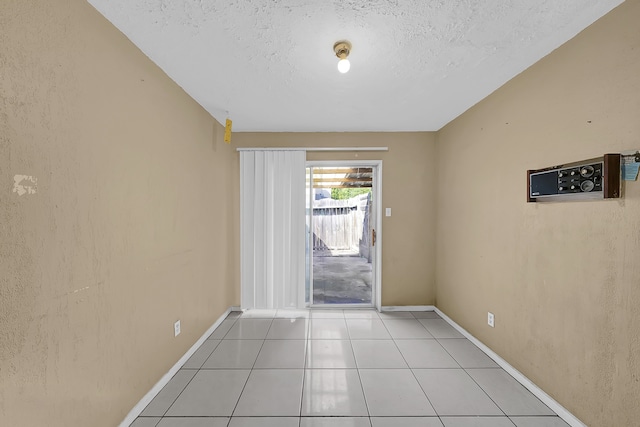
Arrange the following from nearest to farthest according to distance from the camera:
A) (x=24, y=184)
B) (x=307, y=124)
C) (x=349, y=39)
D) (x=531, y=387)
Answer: (x=24, y=184)
(x=349, y=39)
(x=531, y=387)
(x=307, y=124)

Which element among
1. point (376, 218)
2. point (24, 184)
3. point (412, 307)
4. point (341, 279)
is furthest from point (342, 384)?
point (341, 279)

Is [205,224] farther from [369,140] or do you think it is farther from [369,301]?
[369,301]

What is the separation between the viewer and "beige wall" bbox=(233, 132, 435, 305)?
348 centimetres

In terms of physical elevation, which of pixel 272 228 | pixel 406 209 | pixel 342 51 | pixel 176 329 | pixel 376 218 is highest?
pixel 342 51

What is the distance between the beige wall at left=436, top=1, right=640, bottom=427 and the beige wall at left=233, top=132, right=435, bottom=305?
0.81m

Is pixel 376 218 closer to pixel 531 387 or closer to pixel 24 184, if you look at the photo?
pixel 531 387

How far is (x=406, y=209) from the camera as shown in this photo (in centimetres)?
350

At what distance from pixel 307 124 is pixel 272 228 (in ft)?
4.45

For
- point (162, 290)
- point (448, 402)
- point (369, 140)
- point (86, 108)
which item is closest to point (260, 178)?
point (369, 140)

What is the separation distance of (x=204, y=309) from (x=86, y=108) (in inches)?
81.6

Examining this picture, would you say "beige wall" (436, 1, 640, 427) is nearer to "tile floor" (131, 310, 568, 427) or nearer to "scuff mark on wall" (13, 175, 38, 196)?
"tile floor" (131, 310, 568, 427)

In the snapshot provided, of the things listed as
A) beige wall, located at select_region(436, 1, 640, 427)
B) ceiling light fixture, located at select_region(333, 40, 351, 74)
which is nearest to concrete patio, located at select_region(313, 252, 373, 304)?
beige wall, located at select_region(436, 1, 640, 427)

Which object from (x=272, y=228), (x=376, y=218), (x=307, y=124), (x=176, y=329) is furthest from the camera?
(x=376, y=218)

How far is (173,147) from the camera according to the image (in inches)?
86.0
